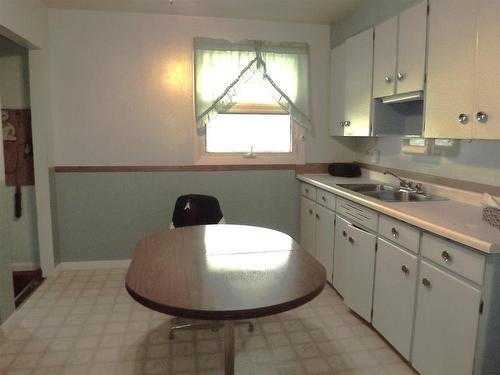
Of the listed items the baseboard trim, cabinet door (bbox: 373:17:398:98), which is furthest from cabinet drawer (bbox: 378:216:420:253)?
the baseboard trim

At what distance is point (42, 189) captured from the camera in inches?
132

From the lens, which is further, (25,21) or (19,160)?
(19,160)

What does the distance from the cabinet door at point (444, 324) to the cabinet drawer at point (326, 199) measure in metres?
1.13

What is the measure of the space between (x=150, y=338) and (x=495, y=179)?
2327mm

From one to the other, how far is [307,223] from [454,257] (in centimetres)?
197

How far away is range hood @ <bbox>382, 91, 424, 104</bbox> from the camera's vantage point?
2.38 metres

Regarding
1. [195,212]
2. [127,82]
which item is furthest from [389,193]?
[127,82]

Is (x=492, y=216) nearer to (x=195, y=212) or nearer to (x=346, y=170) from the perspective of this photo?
(x=346, y=170)

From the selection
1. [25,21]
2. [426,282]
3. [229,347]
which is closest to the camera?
[229,347]

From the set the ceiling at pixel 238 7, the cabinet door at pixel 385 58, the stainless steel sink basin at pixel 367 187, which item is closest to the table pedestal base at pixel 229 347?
the stainless steel sink basin at pixel 367 187

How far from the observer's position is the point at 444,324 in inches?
72.1

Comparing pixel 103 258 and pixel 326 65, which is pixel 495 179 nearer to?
pixel 326 65

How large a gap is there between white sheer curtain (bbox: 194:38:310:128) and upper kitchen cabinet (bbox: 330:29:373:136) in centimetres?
30

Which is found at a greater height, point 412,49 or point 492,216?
point 412,49
